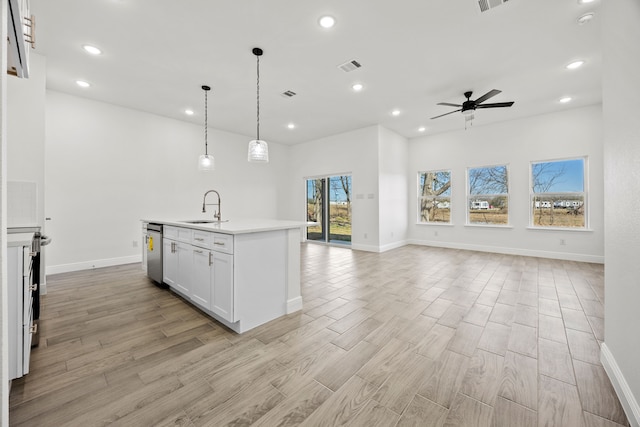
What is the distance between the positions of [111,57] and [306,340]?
4216mm

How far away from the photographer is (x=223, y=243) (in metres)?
2.39

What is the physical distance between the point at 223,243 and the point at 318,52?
8.58ft

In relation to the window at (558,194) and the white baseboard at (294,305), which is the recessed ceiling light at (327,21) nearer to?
the white baseboard at (294,305)

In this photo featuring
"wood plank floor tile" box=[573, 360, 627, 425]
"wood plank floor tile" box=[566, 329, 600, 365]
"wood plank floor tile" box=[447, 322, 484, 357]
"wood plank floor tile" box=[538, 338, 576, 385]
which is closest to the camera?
"wood plank floor tile" box=[573, 360, 627, 425]

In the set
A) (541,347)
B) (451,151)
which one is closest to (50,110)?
(541,347)

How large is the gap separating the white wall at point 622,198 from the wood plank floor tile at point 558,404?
210 mm

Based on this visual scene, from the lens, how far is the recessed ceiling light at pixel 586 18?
8.58 feet

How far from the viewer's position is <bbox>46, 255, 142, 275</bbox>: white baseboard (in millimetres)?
4277

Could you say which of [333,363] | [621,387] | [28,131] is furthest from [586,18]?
[28,131]

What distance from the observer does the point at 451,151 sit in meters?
6.76

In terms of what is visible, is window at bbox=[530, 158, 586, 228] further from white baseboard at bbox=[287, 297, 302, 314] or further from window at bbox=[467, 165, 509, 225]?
white baseboard at bbox=[287, 297, 302, 314]

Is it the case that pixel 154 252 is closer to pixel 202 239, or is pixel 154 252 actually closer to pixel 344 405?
pixel 202 239

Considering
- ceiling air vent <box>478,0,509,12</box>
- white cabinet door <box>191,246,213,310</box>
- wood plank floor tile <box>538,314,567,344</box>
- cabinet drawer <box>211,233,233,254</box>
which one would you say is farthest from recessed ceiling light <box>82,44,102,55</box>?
wood plank floor tile <box>538,314,567,344</box>

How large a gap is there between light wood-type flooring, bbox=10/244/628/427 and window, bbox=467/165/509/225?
2.97m
